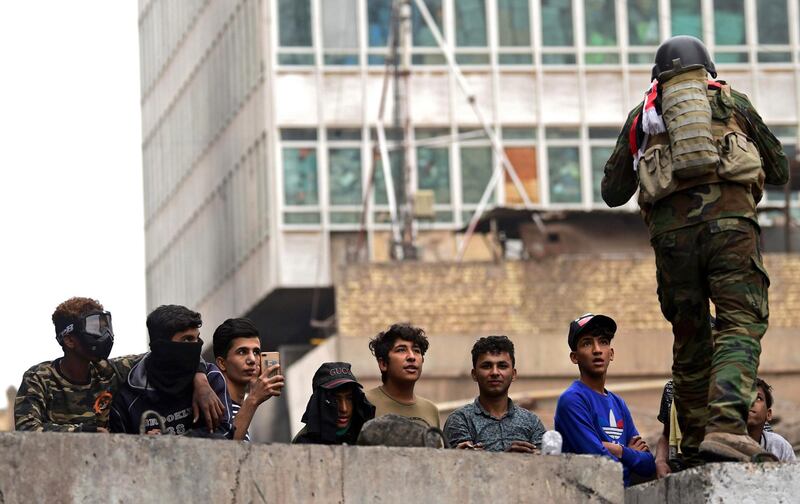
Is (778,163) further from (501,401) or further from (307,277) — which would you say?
(307,277)

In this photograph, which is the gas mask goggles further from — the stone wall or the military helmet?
the stone wall

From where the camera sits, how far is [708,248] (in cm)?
984

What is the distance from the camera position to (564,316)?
4369cm

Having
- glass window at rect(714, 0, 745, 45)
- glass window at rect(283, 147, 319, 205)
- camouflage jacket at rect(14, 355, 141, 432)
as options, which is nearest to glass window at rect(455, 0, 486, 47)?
glass window at rect(283, 147, 319, 205)

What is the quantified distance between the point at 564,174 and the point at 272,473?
42.1 meters

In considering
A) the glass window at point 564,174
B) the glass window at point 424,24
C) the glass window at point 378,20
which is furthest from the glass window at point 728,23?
the glass window at point 378,20

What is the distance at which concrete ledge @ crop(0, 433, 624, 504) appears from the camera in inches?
336

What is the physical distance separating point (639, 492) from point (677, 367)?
2.67ft

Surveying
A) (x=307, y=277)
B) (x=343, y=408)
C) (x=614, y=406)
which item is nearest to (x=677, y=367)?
(x=614, y=406)

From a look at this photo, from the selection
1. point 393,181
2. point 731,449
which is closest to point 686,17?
point 393,181

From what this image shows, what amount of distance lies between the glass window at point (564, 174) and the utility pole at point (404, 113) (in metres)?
3.32

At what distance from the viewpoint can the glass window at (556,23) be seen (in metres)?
51.1

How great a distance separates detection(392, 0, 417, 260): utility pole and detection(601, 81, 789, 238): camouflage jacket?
35.8 metres

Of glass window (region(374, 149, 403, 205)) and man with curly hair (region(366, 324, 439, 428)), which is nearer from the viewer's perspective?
man with curly hair (region(366, 324, 439, 428))
